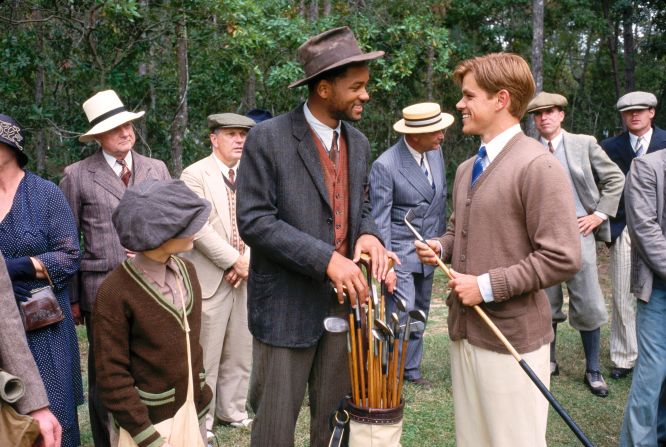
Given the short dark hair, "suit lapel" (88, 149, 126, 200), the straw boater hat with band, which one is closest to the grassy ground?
"suit lapel" (88, 149, 126, 200)

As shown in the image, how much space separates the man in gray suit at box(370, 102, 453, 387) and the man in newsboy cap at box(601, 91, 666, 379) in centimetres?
156

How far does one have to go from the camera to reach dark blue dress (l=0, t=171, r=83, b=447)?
3465mm

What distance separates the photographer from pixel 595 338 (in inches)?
223

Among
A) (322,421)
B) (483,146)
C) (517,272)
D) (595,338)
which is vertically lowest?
(595,338)

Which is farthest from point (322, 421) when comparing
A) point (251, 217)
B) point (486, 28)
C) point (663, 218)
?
point (486, 28)

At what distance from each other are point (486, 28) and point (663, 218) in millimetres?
13010

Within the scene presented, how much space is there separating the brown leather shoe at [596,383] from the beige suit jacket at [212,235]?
2955 mm

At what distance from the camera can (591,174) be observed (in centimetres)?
554

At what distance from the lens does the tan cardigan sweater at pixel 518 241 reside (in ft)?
8.91

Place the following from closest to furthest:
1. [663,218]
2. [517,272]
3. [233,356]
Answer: [517,272], [663,218], [233,356]

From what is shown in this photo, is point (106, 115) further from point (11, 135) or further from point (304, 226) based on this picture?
point (304, 226)

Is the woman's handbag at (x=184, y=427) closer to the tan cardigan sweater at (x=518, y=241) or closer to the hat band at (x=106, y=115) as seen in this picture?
the tan cardigan sweater at (x=518, y=241)

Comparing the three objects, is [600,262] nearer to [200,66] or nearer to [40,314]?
[200,66]

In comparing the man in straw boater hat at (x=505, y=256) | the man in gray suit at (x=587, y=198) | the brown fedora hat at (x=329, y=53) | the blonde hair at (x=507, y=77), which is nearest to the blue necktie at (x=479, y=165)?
the man in straw boater hat at (x=505, y=256)
